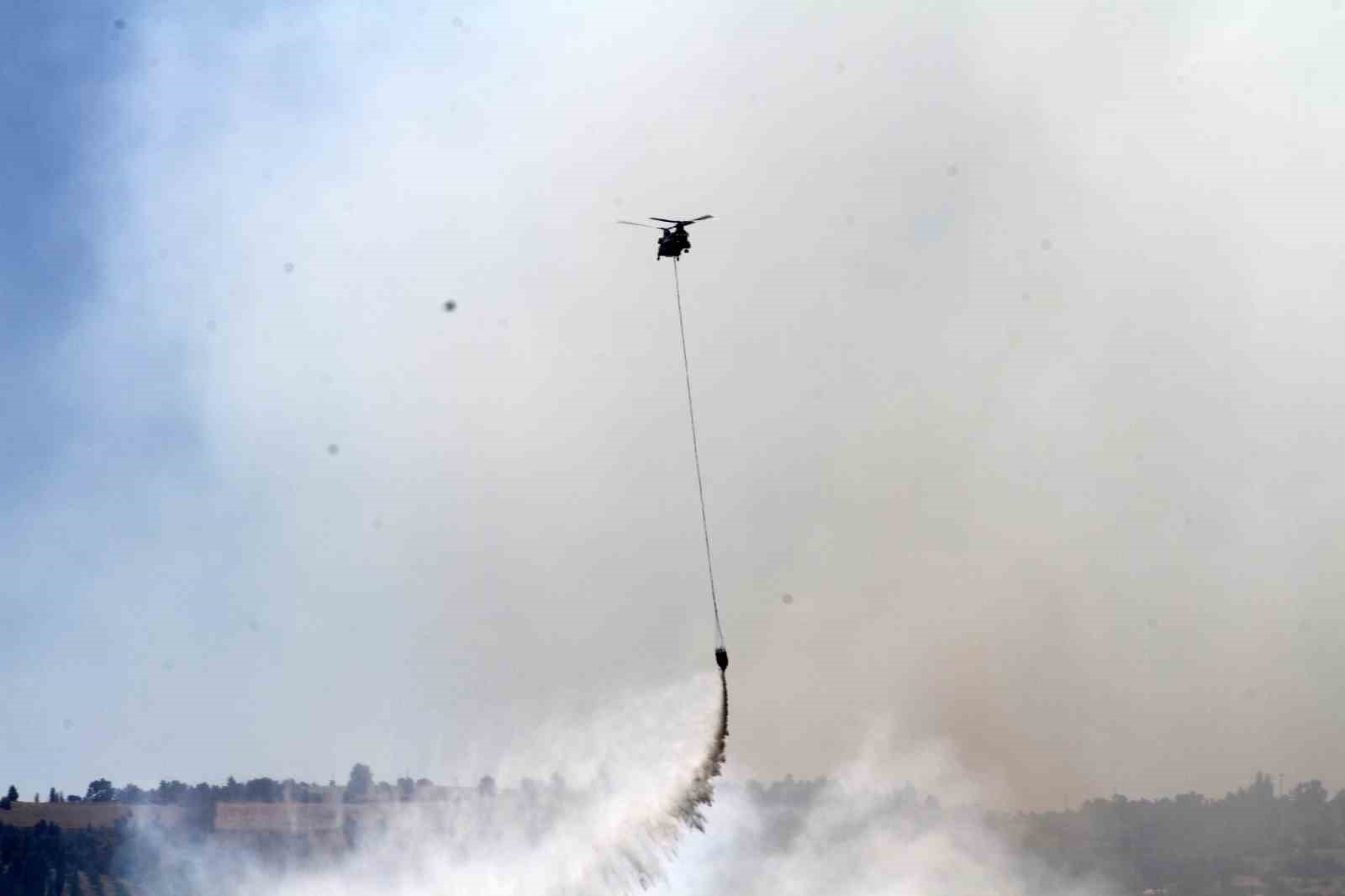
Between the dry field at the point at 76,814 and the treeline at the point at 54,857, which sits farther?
the dry field at the point at 76,814

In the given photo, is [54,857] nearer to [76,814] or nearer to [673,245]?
[76,814]

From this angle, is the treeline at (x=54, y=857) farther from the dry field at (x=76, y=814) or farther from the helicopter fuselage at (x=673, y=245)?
the helicopter fuselage at (x=673, y=245)

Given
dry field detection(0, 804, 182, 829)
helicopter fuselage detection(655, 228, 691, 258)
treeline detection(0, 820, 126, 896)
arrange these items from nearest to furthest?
helicopter fuselage detection(655, 228, 691, 258)
treeline detection(0, 820, 126, 896)
dry field detection(0, 804, 182, 829)

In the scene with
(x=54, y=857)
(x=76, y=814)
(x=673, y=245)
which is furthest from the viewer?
(x=76, y=814)

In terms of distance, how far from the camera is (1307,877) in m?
120

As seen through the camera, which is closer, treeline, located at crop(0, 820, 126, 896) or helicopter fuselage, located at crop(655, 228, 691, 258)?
helicopter fuselage, located at crop(655, 228, 691, 258)

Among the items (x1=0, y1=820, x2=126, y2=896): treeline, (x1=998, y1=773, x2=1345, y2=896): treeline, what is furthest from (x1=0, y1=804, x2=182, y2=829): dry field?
(x1=998, y1=773, x2=1345, y2=896): treeline

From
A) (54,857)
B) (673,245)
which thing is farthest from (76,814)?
(673,245)

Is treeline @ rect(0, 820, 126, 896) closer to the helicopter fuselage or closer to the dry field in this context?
the dry field

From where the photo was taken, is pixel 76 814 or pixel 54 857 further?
pixel 76 814

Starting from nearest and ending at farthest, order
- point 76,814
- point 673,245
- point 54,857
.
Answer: point 673,245, point 54,857, point 76,814

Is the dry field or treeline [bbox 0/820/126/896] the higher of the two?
the dry field

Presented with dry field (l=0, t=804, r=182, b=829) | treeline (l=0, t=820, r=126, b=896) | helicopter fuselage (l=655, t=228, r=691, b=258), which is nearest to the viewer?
helicopter fuselage (l=655, t=228, r=691, b=258)

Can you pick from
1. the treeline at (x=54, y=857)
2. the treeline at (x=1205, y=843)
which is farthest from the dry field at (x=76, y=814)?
the treeline at (x=1205, y=843)
